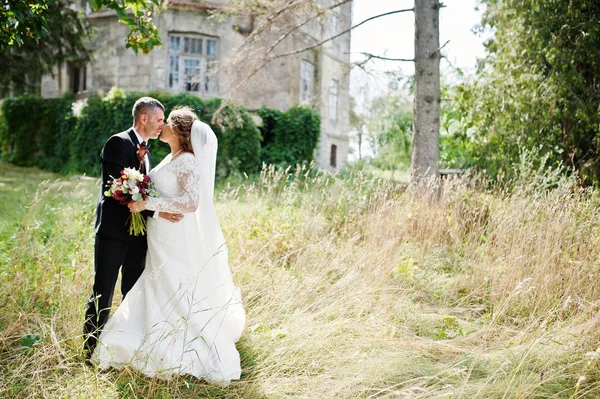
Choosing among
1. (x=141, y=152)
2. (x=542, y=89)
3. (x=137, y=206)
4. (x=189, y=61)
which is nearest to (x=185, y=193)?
(x=137, y=206)

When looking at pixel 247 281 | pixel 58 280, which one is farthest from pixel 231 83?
pixel 58 280

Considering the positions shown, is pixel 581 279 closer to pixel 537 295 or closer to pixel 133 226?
pixel 537 295

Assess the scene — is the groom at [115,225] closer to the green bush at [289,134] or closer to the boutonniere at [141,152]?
the boutonniere at [141,152]

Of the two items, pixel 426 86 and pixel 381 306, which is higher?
pixel 426 86

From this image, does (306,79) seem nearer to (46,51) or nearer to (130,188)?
(46,51)

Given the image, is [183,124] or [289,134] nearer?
[183,124]

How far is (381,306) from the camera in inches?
188

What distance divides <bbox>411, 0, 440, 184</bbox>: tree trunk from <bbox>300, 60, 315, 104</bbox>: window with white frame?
12.7 metres

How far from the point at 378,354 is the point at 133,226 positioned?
2.01 m

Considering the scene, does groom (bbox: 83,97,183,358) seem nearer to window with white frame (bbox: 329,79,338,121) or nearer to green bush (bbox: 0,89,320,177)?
green bush (bbox: 0,89,320,177)

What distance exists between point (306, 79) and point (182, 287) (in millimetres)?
18141

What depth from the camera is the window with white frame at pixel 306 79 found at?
2069cm

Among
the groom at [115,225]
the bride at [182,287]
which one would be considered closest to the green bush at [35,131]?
the groom at [115,225]

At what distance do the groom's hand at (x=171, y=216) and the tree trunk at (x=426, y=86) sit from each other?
4.91m
